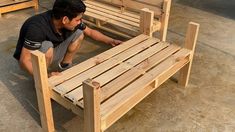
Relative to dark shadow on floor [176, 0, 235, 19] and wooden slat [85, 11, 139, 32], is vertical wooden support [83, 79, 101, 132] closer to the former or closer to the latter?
wooden slat [85, 11, 139, 32]

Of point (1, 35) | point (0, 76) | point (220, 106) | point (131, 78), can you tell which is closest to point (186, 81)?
point (220, 106)

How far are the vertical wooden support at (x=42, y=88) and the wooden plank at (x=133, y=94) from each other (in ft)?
1.55

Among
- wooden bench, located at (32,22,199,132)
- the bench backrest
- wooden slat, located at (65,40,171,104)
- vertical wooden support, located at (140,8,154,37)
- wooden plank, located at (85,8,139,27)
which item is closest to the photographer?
wooden bench, located at (32,22,199,132)

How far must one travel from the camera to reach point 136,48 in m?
2.74

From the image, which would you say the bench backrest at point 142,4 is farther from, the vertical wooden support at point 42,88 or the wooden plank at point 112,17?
the vertical wooden support at point 42,88

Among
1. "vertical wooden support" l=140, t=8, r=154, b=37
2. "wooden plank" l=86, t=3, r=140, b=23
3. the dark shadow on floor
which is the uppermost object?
"vertical wooden support" l=140, t=8, r=154, b=37

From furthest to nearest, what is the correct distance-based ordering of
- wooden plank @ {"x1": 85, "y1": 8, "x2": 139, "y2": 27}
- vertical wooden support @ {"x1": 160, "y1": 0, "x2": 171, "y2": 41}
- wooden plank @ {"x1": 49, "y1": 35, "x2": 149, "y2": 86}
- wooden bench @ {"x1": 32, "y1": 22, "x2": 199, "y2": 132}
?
wooden plank @ {"x1": 85, "y1": 8, "x2": 139, "y2": 27}, vertical wooden support @ {"x1": 160, "y1": 0, "x2": 171, "y2": 41}, wooden plank @ {"x1": 49, "y1": 35, "x2": 149, "y2": 86}, wooden bench @ {"x1": 32, "y1": 22, "x2": 199, "y2": 132}

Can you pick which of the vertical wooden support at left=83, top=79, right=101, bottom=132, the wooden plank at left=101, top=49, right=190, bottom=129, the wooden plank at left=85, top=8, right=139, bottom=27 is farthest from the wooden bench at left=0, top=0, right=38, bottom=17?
the vertical wooden support at left=83, top=79, right=101, bottom=132

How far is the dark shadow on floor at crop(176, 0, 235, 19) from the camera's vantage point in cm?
529

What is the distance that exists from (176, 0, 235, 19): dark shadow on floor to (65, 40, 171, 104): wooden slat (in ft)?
9.78

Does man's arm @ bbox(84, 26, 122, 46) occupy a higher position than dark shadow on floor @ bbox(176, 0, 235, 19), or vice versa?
man's arm @ bbox(84, 26, 122, 46)

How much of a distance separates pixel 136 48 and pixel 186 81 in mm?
685

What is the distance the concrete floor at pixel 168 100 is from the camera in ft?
8.02

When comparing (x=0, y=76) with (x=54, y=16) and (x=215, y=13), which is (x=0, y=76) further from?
(x=215, y=13)
